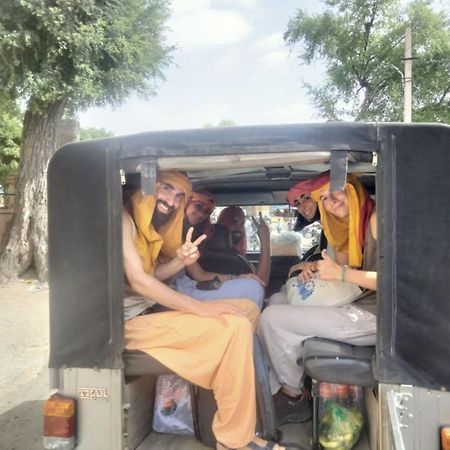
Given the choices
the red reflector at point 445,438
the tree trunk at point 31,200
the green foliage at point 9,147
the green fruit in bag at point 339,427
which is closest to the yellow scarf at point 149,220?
the green fruit in bag at point 339,427

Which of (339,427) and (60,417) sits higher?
(60,417)

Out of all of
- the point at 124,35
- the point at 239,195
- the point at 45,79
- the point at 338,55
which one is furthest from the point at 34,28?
the point at 338,55

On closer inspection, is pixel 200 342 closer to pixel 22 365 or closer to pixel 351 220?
pixel 351 220

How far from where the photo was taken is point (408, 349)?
196 centimetres

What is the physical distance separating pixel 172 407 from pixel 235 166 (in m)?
1.38

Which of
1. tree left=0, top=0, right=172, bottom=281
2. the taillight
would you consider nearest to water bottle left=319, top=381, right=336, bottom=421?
the taillight

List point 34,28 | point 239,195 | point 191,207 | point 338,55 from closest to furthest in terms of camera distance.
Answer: point 191,207
point 239,195
point 34,28
point 338,55

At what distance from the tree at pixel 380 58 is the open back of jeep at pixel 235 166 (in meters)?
17.8

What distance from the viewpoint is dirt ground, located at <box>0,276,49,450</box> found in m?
3.97

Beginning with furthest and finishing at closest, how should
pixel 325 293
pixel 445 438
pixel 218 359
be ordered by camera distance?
pixel 325 293
pixel 218 359
pixel 445 438

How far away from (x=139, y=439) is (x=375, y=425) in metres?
1.19

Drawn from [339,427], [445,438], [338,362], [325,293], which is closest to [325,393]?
[339,427]

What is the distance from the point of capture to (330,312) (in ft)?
7.97

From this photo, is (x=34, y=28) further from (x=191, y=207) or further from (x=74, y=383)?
(x=74, y=383)
